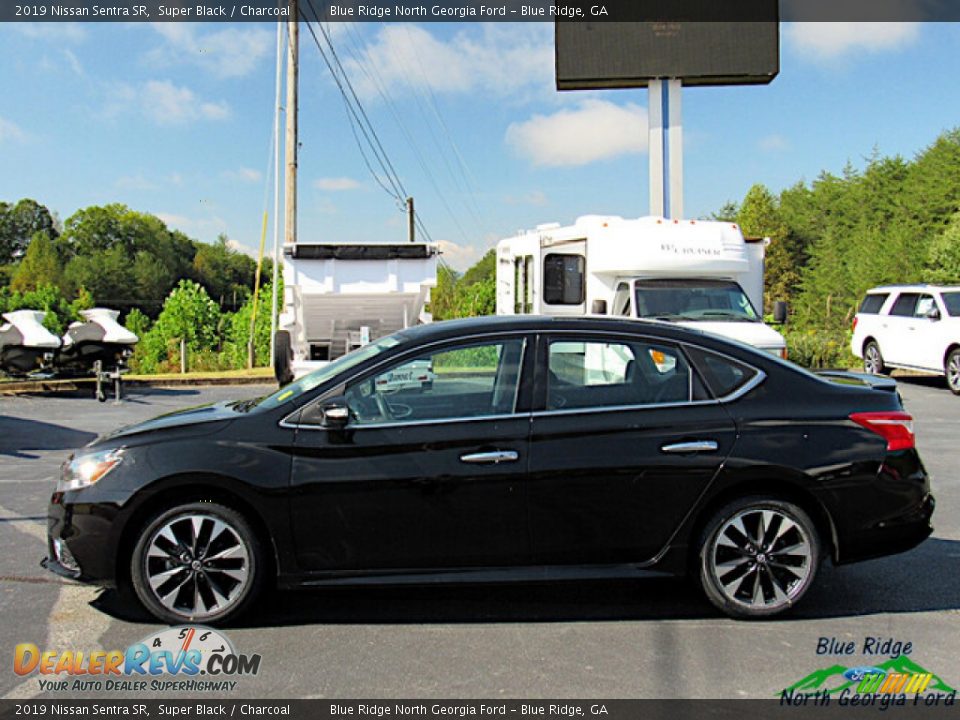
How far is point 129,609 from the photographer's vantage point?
5.04m

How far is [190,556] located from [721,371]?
9.61 feet

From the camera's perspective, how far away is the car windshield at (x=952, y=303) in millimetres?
16828

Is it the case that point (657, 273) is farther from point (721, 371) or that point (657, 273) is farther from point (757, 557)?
point (757, 557)

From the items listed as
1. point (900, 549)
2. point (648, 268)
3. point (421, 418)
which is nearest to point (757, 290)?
point (648, 268)

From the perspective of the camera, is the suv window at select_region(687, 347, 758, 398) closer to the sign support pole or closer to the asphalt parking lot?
the asphalt parking lot

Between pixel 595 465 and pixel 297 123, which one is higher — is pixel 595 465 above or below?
below

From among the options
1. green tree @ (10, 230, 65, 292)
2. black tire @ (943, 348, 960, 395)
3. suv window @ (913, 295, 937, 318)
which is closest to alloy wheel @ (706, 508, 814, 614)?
black tire @ (943, 348, 960, 395)

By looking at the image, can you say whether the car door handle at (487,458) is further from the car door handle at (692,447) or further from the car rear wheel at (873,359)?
the car rear wheel at (873,359)

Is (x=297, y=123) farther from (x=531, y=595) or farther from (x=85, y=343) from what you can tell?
(x=531, y=595)

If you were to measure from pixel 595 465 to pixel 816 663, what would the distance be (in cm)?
137

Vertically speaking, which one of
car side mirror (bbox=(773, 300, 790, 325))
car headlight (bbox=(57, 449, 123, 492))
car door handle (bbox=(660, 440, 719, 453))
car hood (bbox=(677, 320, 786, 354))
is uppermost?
car side mirror (bbox=(773, 300, 790, 325))

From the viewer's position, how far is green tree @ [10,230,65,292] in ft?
286

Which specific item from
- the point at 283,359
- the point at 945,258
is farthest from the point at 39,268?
the point at 283,359

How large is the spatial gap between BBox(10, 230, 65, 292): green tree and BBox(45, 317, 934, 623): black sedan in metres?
90.3
